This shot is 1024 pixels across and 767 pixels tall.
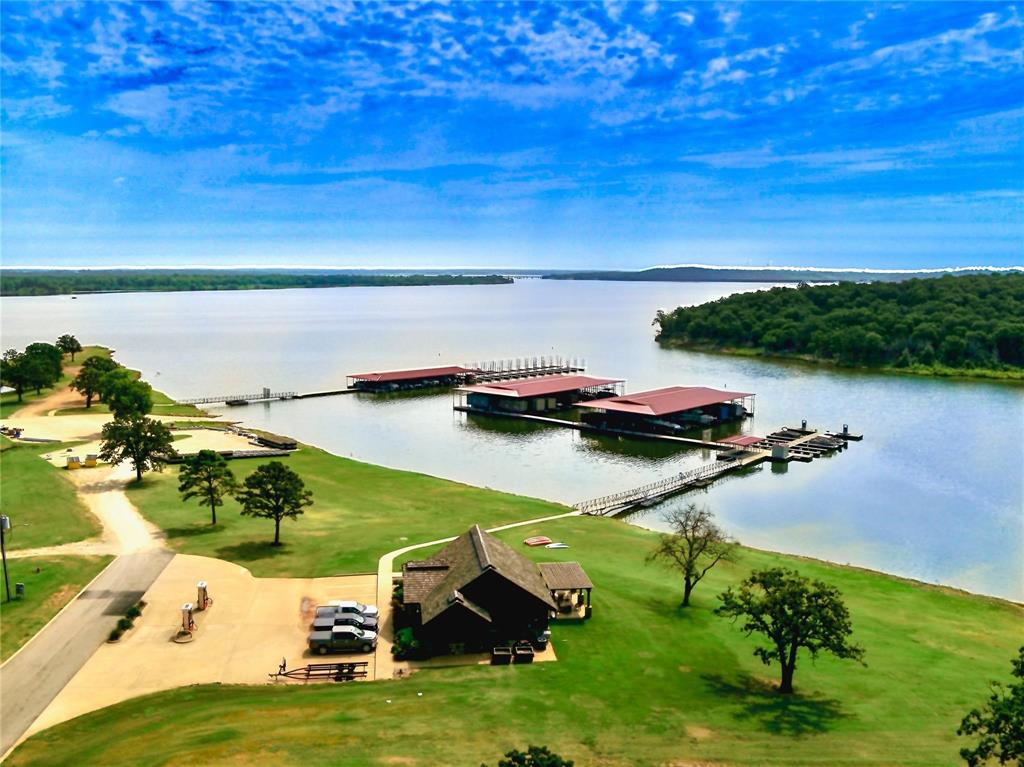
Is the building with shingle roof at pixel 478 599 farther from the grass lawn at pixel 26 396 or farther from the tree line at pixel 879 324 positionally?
the tree line at pixel 879 324

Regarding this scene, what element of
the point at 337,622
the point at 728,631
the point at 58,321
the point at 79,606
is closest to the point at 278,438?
the point at 79,606

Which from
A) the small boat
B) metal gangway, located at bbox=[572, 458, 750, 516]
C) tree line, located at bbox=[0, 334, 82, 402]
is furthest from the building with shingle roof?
tree line, located at bbox=[0, 334, 82, 402]

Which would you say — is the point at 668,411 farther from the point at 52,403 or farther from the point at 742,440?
the point at 52,403

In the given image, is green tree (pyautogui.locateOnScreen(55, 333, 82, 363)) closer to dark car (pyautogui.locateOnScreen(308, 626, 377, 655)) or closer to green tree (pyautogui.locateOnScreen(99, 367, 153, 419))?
green tree (pyautogui.locateOnScreen(99, 367, 153, 419))

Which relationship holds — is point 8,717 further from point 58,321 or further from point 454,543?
point 58,321

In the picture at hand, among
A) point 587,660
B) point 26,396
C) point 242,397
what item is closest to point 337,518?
point 587,660

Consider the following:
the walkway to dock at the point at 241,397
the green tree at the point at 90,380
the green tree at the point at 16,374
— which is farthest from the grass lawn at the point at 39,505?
the walkway to dock at the point at 241,397
